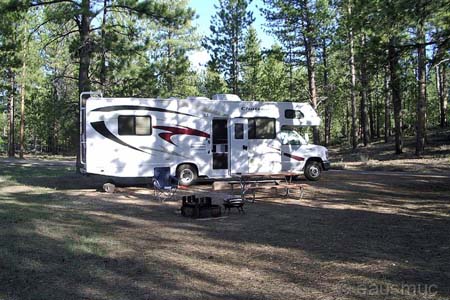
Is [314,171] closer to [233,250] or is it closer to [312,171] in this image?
[312,171]

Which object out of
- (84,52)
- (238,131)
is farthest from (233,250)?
(84,52)

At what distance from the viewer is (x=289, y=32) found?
26812 mm

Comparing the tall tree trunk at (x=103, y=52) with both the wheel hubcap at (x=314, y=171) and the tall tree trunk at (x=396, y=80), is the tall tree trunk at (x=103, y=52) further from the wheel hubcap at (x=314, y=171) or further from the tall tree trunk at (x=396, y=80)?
the tall tree trunk at (x=396, y=80)

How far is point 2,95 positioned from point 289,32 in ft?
97.7

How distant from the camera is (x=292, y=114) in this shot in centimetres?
1606

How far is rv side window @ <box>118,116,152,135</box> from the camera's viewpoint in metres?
14.3

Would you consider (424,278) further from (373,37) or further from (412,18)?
(373,37)

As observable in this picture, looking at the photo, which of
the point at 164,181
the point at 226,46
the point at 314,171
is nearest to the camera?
the point at 164,181

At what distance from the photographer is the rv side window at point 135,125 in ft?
47.0

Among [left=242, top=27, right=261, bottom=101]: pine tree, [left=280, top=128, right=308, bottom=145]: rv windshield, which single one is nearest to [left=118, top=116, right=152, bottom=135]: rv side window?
[left=280, top=128, right=308, bottom=145]: rv windshield

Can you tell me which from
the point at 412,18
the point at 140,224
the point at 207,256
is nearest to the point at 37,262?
the point at 207,256

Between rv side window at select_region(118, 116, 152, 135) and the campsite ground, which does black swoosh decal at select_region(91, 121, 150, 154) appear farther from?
the campsite ground

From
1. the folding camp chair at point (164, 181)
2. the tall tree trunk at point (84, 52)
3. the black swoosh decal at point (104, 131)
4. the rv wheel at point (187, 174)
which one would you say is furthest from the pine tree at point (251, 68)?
the folding camp chair at point (164, 181)

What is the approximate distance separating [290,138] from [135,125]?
5.48 m
